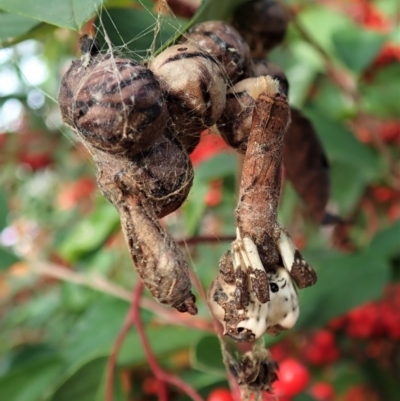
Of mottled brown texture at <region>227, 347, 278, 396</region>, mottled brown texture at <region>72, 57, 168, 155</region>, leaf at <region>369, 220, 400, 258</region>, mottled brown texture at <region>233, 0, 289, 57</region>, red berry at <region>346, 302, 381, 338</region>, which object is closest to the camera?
mottled brown texture at <region>72, 57, 168, 155</region>

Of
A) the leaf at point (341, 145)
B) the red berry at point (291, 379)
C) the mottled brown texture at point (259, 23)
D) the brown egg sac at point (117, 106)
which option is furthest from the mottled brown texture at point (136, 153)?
the leaf at point (341, 145)

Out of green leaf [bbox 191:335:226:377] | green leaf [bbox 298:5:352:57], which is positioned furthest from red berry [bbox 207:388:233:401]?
green leaf [bbox 298:5:352:57]

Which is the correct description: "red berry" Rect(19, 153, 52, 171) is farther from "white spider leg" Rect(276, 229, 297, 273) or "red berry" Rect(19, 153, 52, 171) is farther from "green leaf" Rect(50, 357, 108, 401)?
"white spider leg" Rect(276, 229, 297, 273)

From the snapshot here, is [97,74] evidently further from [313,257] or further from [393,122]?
[393,122]

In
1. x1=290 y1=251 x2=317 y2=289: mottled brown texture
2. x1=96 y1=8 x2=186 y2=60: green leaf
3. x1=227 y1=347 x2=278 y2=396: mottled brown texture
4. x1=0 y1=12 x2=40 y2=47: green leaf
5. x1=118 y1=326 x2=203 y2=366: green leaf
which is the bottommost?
x1=118 y1=326 x2=203 y2=366: green leaf

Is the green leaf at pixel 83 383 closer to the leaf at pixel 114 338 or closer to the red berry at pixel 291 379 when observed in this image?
the leaf at pixel 114 338

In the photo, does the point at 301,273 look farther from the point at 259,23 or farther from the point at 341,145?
the point at 341,145
